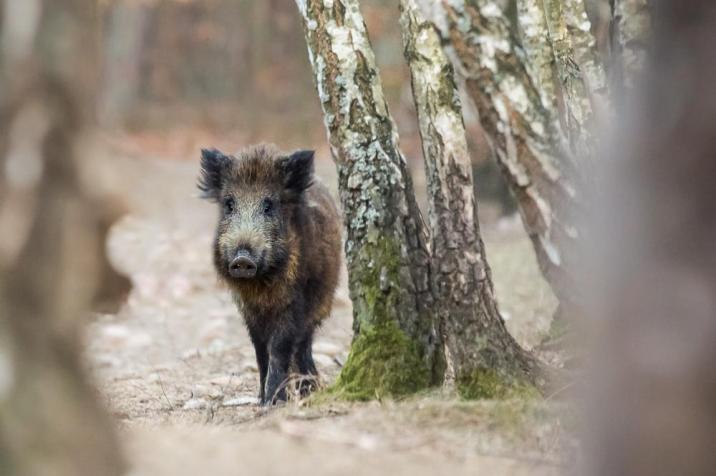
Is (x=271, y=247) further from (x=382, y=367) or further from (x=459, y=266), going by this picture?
(x=459, y=266)

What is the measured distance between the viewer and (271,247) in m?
9.32

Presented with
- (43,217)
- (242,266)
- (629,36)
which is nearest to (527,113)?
(242,266)

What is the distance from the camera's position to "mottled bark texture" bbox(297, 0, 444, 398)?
781 centimetres

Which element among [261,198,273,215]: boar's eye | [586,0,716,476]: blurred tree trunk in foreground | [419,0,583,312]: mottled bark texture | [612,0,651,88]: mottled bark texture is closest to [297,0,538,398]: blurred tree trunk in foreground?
[612,0,651,88]: mottled bark texture

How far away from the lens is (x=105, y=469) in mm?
4781

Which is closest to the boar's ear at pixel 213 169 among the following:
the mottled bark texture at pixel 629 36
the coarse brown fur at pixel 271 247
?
the coarse brown fur at pixel 271 247

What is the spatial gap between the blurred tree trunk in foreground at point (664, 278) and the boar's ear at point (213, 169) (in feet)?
19.7

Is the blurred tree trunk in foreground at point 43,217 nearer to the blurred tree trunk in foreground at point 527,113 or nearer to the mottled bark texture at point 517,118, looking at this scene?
the blurred tree trunk in foreground at point 527,113

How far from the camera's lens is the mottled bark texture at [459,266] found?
7352 millimetres

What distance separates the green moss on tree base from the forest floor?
29 centimetres

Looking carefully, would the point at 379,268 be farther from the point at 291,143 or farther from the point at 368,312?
the point at 291,143

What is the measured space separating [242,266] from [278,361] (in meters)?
0.77

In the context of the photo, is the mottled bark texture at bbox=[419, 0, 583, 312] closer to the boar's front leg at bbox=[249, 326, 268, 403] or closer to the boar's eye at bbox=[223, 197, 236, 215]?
the boar's eye at bbox=[223, 197, 236, 215]

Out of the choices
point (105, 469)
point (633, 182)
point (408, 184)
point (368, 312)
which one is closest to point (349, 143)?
point (408, 184)
